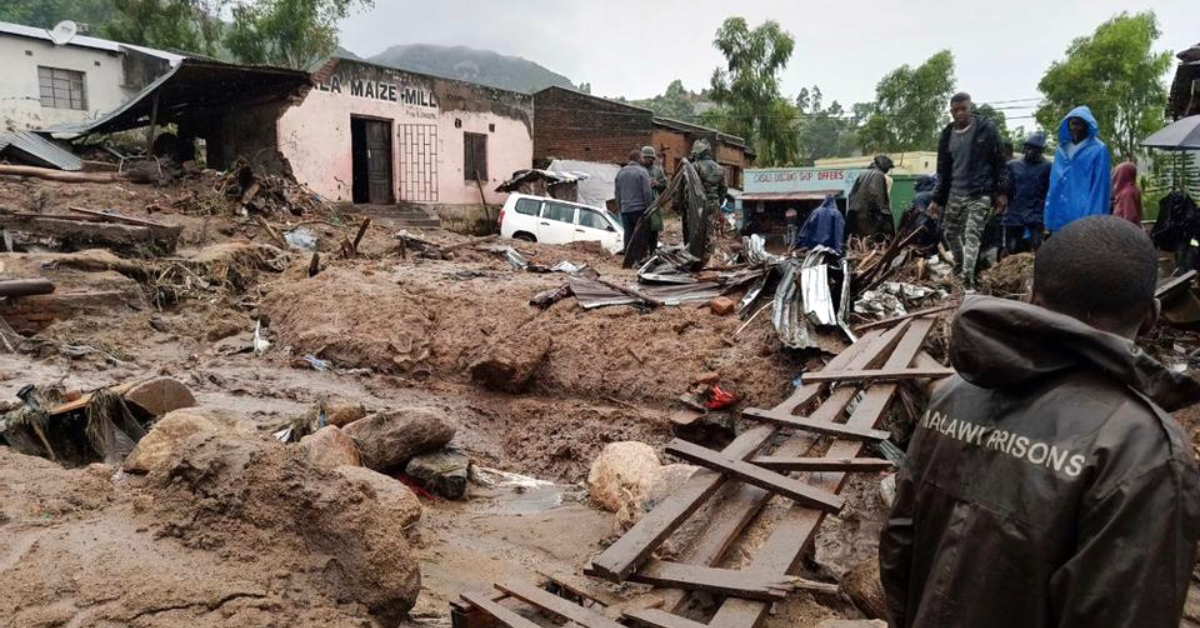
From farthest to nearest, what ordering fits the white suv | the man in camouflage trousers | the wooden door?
the wooden door < the white suv < the man in camouflage trousers

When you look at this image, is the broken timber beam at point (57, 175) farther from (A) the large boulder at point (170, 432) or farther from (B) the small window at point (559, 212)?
(A) the large boulder at point (170, 432)

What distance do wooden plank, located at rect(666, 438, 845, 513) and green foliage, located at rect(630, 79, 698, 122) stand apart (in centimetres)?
5480

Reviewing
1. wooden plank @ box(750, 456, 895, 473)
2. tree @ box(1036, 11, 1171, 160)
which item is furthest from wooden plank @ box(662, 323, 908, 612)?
tree @ box(1036, 11, 1171, 160)

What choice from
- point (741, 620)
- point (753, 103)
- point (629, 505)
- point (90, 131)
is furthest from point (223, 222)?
point (753, 103)

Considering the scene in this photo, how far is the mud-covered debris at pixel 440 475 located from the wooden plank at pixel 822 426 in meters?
1.89

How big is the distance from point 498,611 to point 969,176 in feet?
19.7

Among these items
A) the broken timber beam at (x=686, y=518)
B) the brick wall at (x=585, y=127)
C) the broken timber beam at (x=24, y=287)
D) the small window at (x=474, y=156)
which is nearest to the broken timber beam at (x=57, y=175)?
the broken timber beam at (x=24, y=287)

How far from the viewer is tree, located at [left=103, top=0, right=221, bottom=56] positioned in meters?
30.1

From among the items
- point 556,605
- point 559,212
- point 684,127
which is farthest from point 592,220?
point 684,127

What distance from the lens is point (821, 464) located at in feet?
13.0

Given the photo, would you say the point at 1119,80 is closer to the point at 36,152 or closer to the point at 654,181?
the point at 654,181

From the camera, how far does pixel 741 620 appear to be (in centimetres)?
277

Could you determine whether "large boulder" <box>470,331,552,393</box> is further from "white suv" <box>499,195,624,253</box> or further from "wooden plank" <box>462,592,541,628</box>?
"white suv" <box>499,195,624,253</box>

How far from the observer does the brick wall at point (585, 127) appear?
88.5 feet
